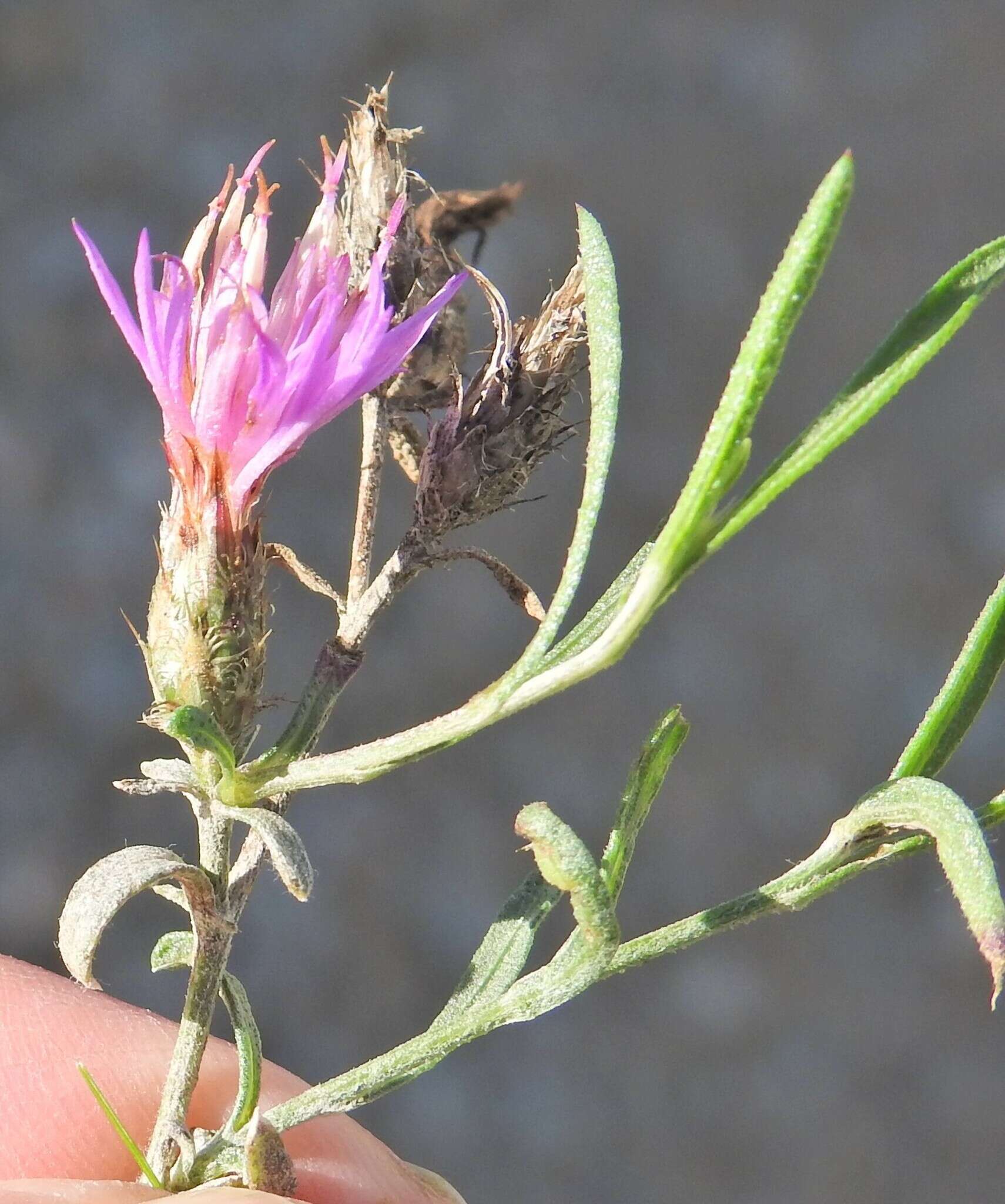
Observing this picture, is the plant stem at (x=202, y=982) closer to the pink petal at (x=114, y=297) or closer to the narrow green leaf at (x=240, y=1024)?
the narrow green leaf at (x=240, y=1024)

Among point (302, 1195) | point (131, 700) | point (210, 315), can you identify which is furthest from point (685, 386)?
point (210, 315)

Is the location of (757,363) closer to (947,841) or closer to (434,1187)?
(947,841)

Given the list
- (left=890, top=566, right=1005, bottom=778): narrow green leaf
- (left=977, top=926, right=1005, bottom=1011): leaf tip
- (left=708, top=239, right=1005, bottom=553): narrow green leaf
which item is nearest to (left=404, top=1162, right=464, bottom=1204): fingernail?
(left=890, top=566, right=1005, bottom=778): narrow green leaf

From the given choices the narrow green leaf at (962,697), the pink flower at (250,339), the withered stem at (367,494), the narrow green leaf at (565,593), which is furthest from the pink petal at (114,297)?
the narrow green leaf at (962,697)

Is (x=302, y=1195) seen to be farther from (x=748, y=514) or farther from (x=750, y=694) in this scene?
(x=750, y=694)

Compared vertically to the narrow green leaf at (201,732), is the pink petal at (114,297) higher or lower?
higher

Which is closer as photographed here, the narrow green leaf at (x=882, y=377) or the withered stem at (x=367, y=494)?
the narrow green leaf at (x=882, y=377)
